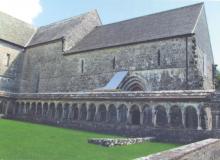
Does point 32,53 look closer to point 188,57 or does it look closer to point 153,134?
point 188,57

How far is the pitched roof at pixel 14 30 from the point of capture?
119ft

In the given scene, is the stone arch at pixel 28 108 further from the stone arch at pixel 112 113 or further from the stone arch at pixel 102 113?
the stone arch at pixel 112 113

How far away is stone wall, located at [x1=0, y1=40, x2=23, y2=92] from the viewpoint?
117 feet

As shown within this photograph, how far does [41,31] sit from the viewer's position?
40.8 m

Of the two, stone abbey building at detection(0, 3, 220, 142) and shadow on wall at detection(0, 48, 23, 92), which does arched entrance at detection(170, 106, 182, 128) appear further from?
shadow on wall at detection(0, 48, 23, 92)

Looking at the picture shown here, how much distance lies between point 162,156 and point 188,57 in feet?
60.3

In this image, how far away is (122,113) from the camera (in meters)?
21.5

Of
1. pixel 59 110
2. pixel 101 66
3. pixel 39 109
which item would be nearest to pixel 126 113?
pixel 59 110

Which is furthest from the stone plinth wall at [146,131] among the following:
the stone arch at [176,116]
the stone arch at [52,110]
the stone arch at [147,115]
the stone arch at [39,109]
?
the stone arch at [39,109]

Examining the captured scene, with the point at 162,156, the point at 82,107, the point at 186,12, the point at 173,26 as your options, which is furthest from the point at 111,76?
the point at 162,156

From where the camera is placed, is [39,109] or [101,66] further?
[101,66]

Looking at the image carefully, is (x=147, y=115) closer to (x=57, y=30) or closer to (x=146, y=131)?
(x=146, y=131)

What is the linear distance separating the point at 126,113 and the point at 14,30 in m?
24.1

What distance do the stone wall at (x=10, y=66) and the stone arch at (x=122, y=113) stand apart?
1941 centimetres
